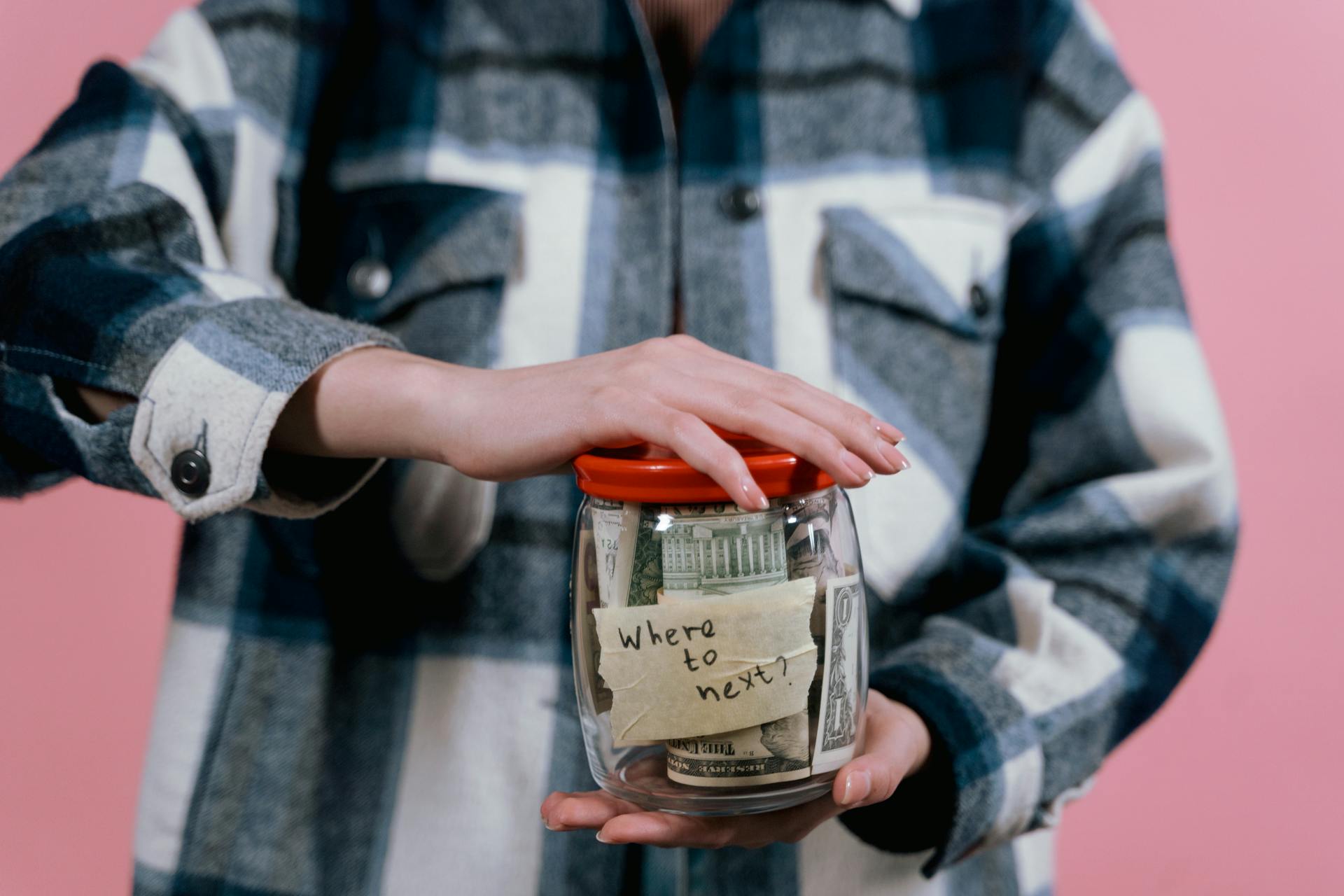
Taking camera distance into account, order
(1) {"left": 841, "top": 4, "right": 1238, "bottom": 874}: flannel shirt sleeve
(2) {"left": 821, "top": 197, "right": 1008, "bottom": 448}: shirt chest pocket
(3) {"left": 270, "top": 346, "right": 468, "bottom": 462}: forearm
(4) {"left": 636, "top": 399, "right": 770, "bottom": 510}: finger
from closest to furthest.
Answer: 1. (4) {"left": 636, "top": 399, "right": 770, "bottom": 510}: finger
2. (3) {"left": 270, "top": 346, "right": 468, "bottom": 462}: forearm
3. (1) {"left": 841, "top": 4, "right": 1238, "bottom": 874}: flannel shirt sleeve
4. (2) {"left": 821, "top": 197, "right": 1008, "bottom": 448}: shirt chest pocket

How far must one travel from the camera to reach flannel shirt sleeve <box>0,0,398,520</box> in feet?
1.81

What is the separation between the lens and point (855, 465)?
46 centimetres

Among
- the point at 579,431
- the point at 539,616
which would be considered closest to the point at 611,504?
the point at 579,431

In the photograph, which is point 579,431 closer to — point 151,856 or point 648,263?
point 648,263

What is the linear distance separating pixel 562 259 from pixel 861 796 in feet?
1.51

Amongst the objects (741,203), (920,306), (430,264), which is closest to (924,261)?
(920,306)

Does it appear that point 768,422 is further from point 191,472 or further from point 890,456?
point 191,472

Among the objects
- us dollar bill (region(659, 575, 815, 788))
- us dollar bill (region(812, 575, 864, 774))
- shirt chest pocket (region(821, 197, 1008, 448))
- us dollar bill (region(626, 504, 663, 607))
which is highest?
shirt chest pocket (region(821, 197, 1008, 448))

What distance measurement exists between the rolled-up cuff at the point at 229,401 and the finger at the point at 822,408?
20 centimetres

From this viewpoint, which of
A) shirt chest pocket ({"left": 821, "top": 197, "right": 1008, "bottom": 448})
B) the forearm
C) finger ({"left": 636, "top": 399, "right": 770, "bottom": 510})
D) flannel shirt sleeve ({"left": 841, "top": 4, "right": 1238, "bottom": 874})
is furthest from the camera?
shirt chest pocket ({"left": 821, "top": 197, "right": 1008, "bottom": 448})

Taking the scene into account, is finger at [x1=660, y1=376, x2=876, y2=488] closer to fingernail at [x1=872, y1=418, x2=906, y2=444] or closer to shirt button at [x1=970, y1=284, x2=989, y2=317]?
fingernail at [x1=872, y1=418, x2=906, y2=444]

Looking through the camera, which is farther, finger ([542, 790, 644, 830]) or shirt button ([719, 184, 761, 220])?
shirt button ([719, 184, 761, 220])

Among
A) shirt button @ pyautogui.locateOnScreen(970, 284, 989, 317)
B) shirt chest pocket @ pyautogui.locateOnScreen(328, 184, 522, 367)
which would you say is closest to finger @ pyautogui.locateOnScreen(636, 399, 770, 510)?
shirt chest pocket @ pyautogui.locateOnScreen(328, 184, 522, 367)

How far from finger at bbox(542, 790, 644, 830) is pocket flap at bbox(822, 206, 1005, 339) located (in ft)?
1.42
